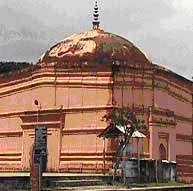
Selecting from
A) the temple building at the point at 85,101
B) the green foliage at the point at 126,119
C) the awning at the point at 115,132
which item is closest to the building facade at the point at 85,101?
the temple building at the point at 85,101

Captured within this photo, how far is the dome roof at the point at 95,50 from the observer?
34.7 meters

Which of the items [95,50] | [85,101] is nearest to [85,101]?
[85,101]

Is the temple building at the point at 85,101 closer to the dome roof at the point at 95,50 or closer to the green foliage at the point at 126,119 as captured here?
the dome roof at the point at 95,50

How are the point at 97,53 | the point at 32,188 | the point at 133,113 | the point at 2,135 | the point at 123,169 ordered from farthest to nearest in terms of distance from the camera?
the point at 2,135 < the point at 97,53 < the point at 133,113 < the point at 123,169 < the point at 32,188

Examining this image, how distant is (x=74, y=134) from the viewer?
110 ft

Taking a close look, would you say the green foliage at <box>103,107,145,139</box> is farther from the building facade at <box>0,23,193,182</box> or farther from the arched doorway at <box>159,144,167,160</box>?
the arched doorway at <box>159,144,167,160</box>

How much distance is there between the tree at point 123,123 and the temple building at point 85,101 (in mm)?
698

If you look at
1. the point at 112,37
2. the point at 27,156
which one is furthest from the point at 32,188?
the point at 112,37

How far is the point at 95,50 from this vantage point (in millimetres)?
34812

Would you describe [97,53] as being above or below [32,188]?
above

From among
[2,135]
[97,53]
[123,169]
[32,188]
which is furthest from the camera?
[2,135]

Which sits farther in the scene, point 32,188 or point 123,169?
point 123,169

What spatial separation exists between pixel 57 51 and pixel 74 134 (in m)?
5.85

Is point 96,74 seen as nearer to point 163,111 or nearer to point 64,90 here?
point 64,90
